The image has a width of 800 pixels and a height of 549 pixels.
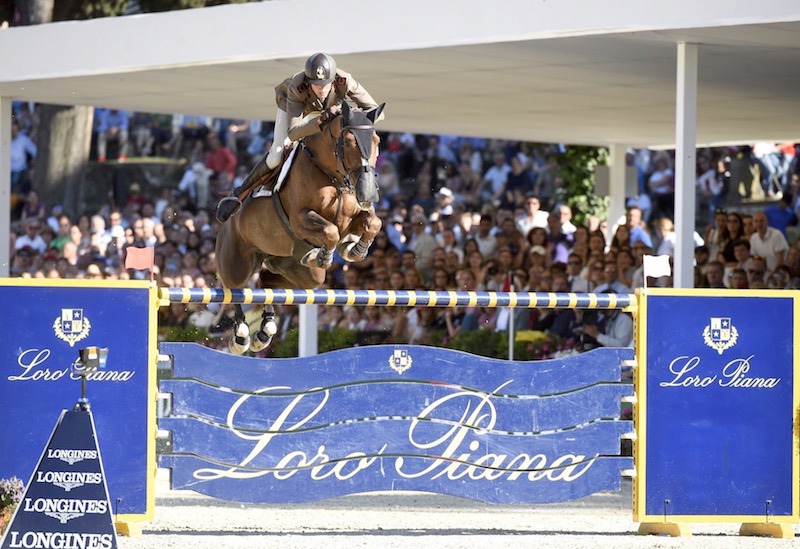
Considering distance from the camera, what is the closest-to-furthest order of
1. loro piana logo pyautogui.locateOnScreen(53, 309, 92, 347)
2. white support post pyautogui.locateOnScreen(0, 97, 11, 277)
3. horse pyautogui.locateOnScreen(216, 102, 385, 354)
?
loro piana logo pyautogui.locateOnScreen(53, 309, 92, 347) → horse pyautogui.locateOnScreen(216, 102, 385, 354) → white support post pyautogui.locateOnScreen(0, 97, 11, 277)

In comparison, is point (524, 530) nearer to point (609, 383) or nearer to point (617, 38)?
point (609, 383)

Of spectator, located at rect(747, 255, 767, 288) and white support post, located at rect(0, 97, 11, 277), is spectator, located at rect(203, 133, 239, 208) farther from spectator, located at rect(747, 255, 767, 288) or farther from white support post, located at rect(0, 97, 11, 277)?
spectator, located at rect(747, 255, 767, 288)

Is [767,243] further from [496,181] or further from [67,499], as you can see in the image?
[67,499]

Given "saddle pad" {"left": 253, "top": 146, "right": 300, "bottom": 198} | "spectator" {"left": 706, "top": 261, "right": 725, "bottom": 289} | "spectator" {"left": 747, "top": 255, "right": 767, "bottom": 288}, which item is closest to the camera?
"saddle pad" {"left": 253, "top": 146, "right": 300, "bottom": 198}

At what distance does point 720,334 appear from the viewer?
7.73m

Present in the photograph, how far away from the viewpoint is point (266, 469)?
746cm

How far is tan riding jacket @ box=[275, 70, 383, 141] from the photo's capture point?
318 inches

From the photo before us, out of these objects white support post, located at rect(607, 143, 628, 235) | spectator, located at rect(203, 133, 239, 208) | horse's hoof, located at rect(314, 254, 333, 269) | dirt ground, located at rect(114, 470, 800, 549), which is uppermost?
spectator, located at rect(203, 133, 239, 208)

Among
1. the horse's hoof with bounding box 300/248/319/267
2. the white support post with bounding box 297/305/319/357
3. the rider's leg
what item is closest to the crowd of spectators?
the white support post with bounding box 297/305/319/357

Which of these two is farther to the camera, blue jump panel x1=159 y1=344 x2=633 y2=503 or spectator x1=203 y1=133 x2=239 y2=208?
spectator x1=203 y1=133 x2=239 y2=208

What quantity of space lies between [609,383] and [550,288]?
537 centimetres

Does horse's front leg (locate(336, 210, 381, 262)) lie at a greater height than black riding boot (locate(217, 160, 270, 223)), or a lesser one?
lesser

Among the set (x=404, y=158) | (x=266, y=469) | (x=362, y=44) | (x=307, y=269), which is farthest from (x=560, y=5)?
(x=404, y=158)

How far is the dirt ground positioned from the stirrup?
73.9 inches
